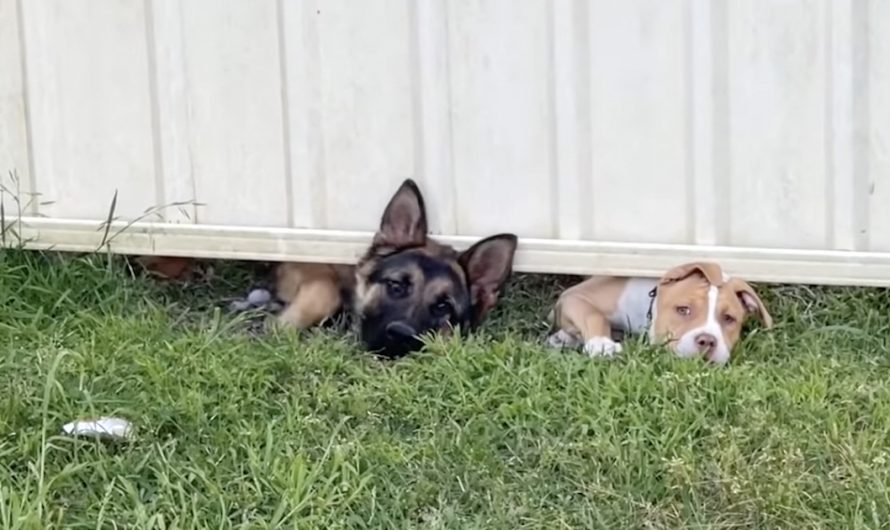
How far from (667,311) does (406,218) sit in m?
1.01

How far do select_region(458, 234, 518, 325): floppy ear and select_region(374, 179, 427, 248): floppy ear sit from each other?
0.20 metres

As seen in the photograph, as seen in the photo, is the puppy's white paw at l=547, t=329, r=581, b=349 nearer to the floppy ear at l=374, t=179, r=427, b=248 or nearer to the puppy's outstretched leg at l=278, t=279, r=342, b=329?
the floppy ear at l=374, t=179, r=427, b=248

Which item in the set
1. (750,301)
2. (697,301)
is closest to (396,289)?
(697,301)

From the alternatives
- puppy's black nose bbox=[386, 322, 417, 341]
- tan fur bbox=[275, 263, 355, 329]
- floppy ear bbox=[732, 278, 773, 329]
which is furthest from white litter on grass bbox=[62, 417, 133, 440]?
floppy ear bbox=[732, 278, 773, 329]

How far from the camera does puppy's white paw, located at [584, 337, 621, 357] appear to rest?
468cm

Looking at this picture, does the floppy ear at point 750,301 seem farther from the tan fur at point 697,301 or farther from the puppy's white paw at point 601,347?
the puppy's white paw at point 601,347

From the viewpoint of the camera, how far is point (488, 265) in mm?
5109

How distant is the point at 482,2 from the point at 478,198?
2.32ft

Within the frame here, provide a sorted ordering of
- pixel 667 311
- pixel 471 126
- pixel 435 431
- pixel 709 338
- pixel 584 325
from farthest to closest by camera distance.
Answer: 1. pixel 471 126
2. pixel 584 325
3. pixel 667 311
4. pixel 709 338
5. pixel 435 431

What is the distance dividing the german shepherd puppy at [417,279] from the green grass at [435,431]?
0.22 meters

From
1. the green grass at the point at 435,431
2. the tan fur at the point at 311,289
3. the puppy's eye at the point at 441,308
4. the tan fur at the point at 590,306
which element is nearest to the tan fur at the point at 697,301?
the green grass at the point at 435,431

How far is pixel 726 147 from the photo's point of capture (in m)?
4.93

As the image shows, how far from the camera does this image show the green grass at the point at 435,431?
3.62 meters

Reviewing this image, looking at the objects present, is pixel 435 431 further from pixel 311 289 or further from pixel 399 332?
pixel 311 289
